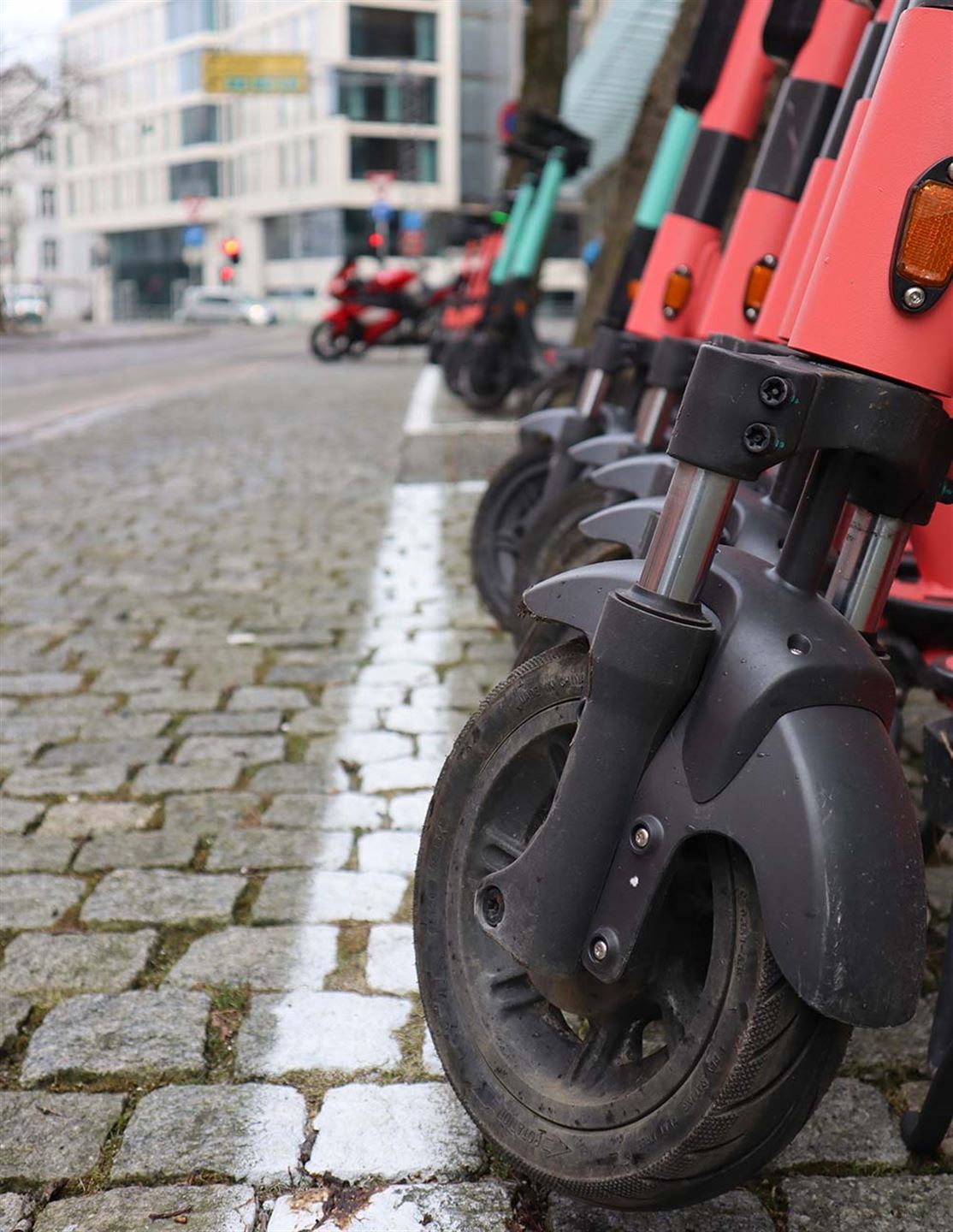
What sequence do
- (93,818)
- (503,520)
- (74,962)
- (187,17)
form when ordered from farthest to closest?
(187,17) < (503,520) < (93,818) < (74,962)

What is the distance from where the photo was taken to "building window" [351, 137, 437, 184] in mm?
69625

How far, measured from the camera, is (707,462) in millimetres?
1671

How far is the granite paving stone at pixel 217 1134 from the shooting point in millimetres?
2072

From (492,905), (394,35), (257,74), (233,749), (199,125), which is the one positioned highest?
(492,905)

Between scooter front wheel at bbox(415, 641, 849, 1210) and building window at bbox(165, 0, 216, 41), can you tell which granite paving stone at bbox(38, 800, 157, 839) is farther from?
building window at bbox(165, 0, 216, 41)

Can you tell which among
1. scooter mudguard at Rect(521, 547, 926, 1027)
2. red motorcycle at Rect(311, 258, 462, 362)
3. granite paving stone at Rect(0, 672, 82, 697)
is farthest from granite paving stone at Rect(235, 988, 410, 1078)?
red motorcycle at Rect(311, 258, 462, 362)

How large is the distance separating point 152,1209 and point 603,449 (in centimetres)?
251

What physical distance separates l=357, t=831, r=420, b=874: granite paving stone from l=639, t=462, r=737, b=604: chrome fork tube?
145 cm

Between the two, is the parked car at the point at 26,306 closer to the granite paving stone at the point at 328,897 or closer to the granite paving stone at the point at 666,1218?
the granite paving stone at the point at 328,897

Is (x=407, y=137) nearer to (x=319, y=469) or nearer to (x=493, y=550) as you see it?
(x=319, y=469)

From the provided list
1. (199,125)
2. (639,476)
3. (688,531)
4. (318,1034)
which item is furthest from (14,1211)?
(199,125)

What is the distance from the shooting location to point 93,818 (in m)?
3.45

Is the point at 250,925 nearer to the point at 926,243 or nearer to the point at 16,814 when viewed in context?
the point at 16,814

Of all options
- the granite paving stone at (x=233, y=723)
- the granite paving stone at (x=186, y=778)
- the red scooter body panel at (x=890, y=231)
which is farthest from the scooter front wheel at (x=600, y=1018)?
the granite paving stone at (x=233, y=723)
